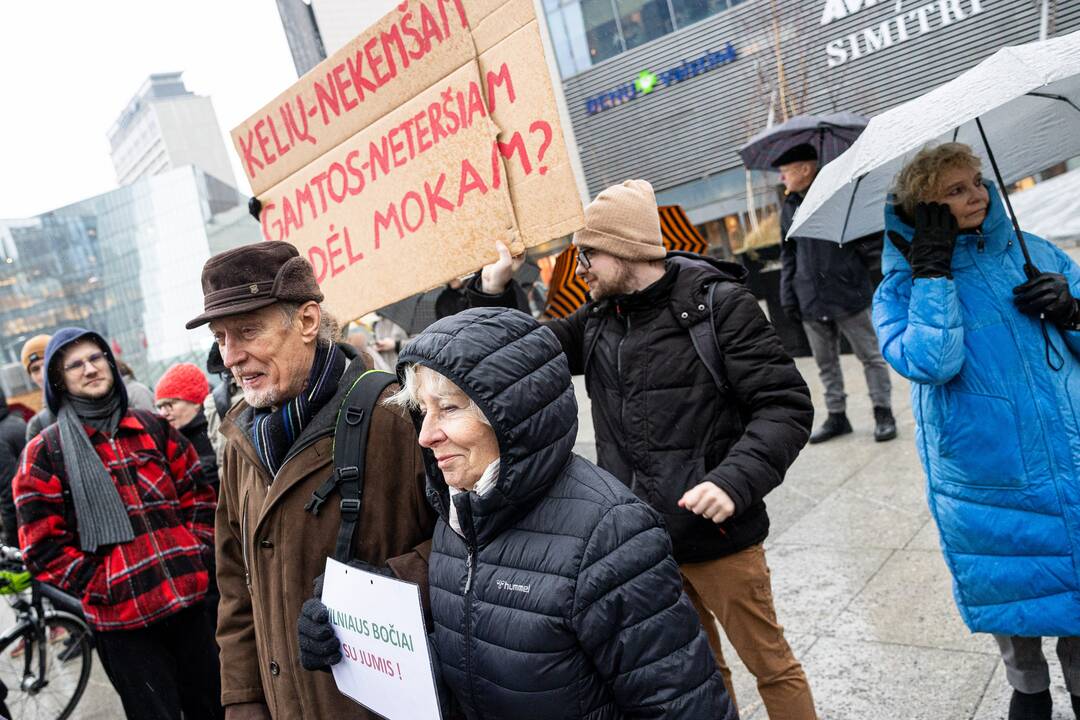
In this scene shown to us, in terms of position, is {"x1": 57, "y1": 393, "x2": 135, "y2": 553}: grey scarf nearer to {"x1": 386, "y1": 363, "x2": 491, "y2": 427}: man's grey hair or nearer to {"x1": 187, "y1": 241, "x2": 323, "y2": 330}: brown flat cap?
{"x1": 187, "y1": 241, "x2": 323, "y2": 330}: brown flat cap

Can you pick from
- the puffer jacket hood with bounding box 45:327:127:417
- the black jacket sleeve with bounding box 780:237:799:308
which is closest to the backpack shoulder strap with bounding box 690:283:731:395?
the puffer jacket hood with bounding box 45:327:127:417

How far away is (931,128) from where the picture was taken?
208cm

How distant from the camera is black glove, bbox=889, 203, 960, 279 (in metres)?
2.23

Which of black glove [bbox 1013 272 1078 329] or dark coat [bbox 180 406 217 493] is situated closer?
black glove [bbox 1013 272 1078 329]

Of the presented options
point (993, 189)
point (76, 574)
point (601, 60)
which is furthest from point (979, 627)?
point (601, 60)

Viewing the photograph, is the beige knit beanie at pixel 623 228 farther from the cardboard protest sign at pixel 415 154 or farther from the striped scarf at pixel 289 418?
the striped scarf at pixel 289 418

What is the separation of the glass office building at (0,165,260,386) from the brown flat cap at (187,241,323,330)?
106ft

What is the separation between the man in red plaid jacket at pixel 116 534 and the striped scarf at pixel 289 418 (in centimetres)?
165

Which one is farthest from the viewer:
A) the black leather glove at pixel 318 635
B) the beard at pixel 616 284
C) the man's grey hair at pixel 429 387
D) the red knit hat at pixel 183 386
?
the red knit hat at pixel 183 386

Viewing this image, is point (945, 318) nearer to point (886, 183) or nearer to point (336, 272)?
point (886, 183)

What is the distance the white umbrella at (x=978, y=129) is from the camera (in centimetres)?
206

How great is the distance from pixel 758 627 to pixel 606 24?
86.7 ft

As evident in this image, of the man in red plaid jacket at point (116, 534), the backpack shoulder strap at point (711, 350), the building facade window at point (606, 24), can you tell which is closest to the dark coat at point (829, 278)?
the backpack shoulder strap at point (711, 350)

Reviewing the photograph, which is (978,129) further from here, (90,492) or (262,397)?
(90,492)
